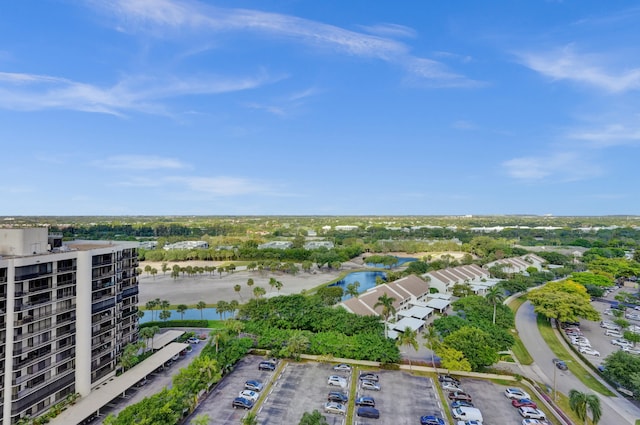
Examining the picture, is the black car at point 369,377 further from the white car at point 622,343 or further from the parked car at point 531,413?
the white car at point 622,343

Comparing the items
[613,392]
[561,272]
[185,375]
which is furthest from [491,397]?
[561,272]

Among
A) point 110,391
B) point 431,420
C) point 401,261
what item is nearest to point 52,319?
point 110,391

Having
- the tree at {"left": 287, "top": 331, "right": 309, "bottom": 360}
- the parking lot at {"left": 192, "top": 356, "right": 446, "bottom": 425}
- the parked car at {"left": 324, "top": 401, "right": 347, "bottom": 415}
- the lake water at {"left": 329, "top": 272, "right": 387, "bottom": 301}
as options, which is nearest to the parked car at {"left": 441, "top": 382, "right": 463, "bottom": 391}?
the parking lot at {"left": 192, "top": 356, "right": 446, "bottom": 425}

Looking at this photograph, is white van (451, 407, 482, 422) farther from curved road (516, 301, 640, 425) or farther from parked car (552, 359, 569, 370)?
parked car (552, 359, 569, 370)

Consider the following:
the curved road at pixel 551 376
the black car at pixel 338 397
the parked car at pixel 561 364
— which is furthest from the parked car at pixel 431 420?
the parked car at pixel 561 364

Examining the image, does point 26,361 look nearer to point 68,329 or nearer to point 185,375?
point 68,329

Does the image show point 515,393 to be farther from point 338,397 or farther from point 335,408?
point 335,408
